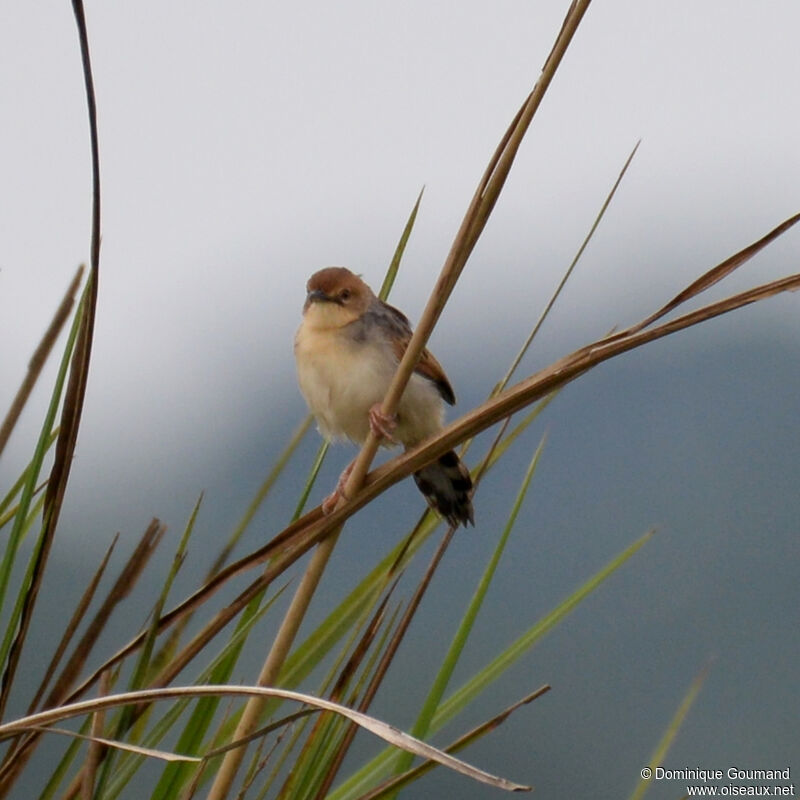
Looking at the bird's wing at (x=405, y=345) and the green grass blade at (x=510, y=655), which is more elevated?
the bird's wing at (x=405, y=345)

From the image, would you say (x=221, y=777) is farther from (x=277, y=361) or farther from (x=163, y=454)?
(x=277, y=361)

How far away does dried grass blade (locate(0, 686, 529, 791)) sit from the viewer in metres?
1.91

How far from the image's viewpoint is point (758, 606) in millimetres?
97125

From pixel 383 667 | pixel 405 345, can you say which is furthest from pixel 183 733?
pixel 405 345

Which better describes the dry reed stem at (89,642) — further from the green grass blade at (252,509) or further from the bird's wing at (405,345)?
the bird's wing at (405,345)

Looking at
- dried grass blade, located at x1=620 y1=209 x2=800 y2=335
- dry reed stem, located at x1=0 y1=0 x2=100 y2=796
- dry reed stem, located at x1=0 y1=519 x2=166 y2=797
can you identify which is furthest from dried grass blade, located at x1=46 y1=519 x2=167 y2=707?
dried grass blade, located at x1=620 y1=209 x2=800 y2=335

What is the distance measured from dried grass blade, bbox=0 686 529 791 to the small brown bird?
2.50m

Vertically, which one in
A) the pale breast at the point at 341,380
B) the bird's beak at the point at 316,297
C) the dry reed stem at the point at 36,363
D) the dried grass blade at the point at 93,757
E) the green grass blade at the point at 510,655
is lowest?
the dried grass blade at the point at 93,757

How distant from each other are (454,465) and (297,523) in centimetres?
229

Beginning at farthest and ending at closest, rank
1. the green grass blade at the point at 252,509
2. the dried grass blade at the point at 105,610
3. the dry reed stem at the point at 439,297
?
the green grass blade at the point at 252,509
the dried grass blade at the point at 105,610
the dry reed stem at the point at 439,297

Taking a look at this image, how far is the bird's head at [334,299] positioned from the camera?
500 centimetres

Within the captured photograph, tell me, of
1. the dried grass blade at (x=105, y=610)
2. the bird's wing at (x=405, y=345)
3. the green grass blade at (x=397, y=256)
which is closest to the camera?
the dried grass blade at (x=105, y=610)

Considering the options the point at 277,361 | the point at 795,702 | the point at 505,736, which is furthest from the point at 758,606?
the point at 277,361

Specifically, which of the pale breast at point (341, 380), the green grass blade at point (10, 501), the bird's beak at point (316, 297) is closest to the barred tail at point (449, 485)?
the pale breast at point (341, 380)
